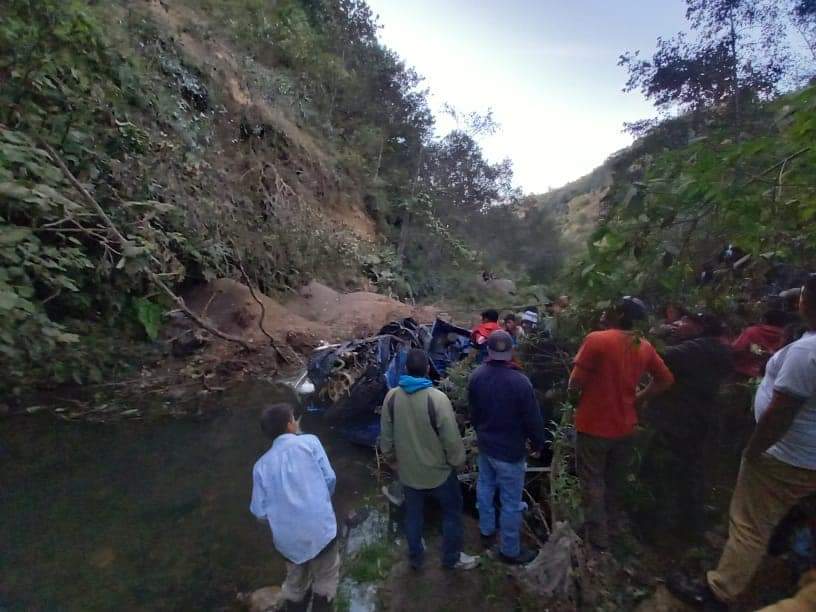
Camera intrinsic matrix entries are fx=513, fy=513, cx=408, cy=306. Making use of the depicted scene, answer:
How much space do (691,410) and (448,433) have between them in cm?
186

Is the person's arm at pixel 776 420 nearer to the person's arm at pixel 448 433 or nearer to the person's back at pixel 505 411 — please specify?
the person's back at pixel 505 411

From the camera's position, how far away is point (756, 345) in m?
4.01

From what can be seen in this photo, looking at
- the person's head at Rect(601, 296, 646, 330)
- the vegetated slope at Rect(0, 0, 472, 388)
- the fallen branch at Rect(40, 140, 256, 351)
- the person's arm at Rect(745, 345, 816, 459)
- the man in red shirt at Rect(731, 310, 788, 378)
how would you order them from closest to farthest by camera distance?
1. the person's arm at Rect(745, 345, 816, 459)
2. the person's head at Rect(601, 296, 646, 330)
3. the man in red shirt at Rect(731, 310, 788, 378)
4. the vegetated slope at Rect(0, 0, 472, 388)
5. the fallen branch at Rect(40, 140, 256, 351)

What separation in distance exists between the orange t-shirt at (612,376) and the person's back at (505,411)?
366mm

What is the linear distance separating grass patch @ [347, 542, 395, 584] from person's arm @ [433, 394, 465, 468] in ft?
4.06

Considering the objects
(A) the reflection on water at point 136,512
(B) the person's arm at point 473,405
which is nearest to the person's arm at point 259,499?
(A) the reflection on water at point 136,512

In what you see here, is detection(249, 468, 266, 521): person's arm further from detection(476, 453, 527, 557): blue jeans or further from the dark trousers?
the dark trousers

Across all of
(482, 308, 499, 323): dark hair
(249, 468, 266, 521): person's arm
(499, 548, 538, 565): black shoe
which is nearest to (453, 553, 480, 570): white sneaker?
(499, 548, 538, 565): black shoe

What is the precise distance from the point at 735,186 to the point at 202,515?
199 inches

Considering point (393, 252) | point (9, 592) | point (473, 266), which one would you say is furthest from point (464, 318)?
point (9, 592)

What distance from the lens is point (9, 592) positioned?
379 centimetres

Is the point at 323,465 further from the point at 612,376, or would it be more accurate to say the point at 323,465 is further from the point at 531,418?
the point at 612,376

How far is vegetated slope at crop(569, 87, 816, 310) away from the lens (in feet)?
6.81

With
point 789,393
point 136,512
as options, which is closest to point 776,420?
point 789,393
